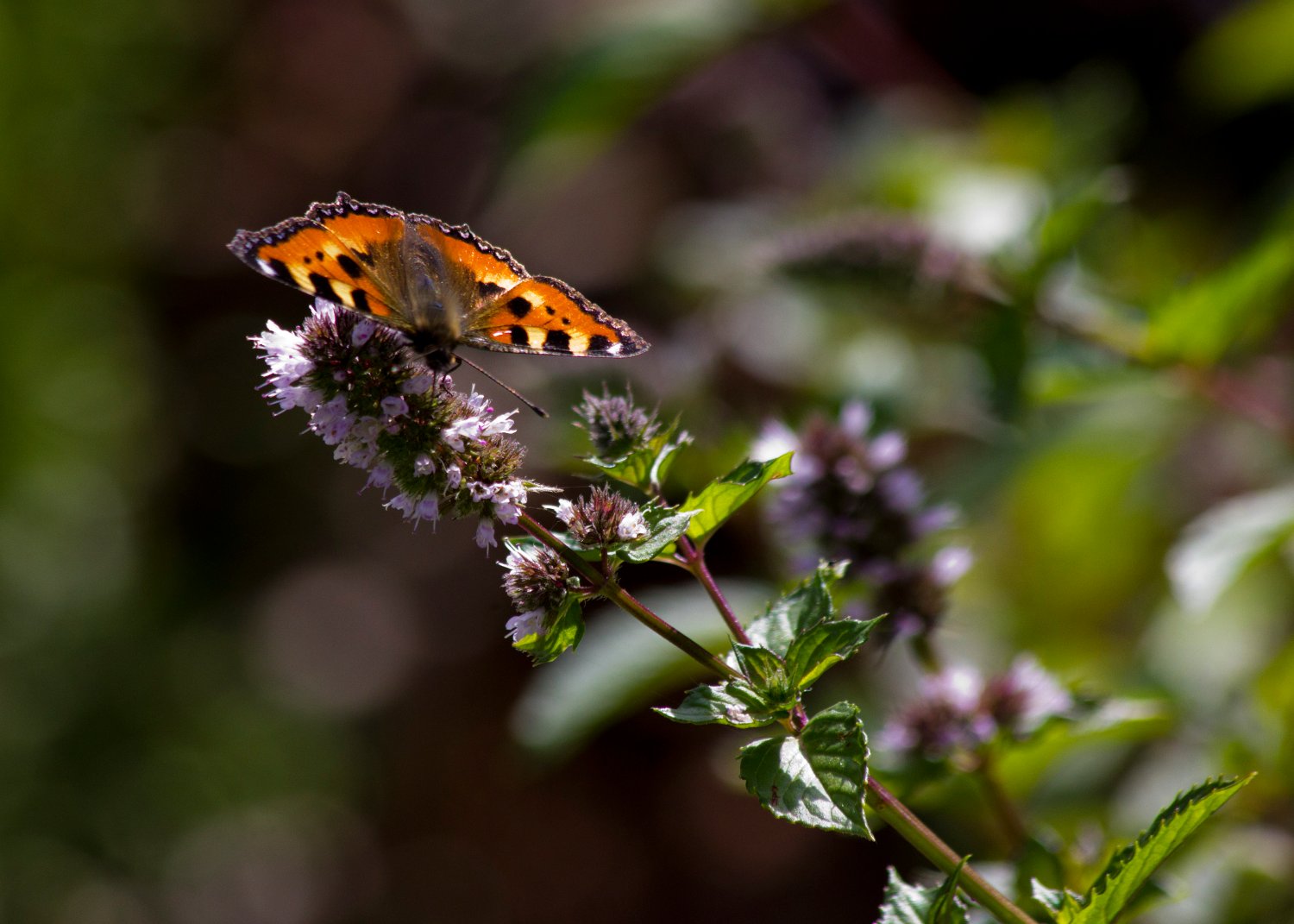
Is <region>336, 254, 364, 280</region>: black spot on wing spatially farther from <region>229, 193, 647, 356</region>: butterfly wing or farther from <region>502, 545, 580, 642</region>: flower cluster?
<region>502, 545, 580, 642</region>: flower cluster

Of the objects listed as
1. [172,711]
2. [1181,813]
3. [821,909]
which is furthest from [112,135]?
[1181,813]

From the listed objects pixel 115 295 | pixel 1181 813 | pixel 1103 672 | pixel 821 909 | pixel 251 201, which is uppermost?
pixel 251 201

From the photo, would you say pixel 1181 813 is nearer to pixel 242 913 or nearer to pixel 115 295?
pixel 242 913

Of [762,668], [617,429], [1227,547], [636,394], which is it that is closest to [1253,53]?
[1227,547]

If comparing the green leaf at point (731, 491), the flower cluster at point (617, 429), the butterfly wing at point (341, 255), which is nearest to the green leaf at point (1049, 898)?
the green leaf at point (731, 491)

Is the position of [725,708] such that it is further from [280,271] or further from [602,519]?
[280,271]
